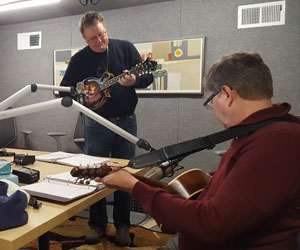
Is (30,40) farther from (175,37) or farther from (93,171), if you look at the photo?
(93,171)

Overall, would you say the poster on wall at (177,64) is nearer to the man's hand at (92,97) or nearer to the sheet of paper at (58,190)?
the man's hand at (92,97)

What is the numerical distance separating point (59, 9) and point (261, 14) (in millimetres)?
2304

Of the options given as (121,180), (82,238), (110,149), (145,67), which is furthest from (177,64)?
(121,180)

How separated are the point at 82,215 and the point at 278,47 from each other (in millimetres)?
2520

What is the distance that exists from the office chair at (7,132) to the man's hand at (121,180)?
10.8 ft

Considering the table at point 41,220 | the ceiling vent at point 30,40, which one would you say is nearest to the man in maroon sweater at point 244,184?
the table at point 41,220

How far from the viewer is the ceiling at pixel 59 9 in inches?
124

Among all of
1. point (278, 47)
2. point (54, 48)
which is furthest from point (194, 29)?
point (54, 48)

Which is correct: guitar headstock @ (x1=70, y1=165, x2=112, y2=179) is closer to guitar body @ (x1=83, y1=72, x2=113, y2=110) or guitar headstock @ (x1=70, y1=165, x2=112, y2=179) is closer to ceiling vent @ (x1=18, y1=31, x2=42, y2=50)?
guitar body @ (x1=83, y1=72, x2=113, y2=110)

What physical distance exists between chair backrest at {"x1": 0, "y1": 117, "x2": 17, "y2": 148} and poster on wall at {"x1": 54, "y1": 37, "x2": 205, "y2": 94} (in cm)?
196

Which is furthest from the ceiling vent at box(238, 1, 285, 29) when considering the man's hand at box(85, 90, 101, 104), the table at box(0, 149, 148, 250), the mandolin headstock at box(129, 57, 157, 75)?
the table at box(0, 149, 148, 250)

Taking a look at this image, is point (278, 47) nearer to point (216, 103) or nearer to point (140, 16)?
point (140, 16)

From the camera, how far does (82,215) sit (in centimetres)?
277

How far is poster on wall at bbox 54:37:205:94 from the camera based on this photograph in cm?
300
